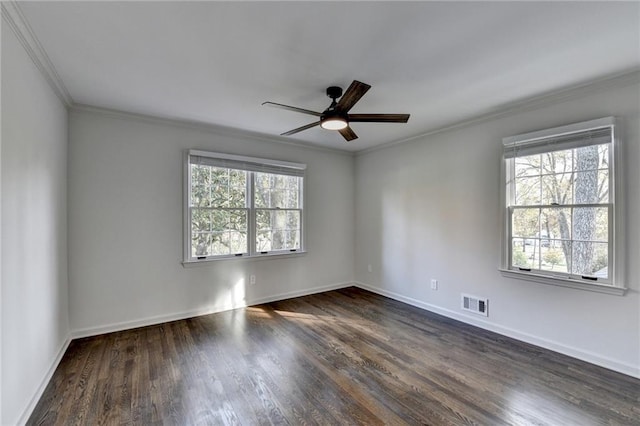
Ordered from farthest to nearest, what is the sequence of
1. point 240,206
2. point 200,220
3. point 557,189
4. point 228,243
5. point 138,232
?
1. point 240,206
2. point 228,243
3. point 200,220
4. point 138,232
5. point 557,189

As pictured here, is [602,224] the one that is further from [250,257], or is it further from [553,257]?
[250,257]

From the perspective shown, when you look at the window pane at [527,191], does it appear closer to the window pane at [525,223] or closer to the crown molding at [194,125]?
the window pane at [525,223]

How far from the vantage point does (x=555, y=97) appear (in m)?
2.82

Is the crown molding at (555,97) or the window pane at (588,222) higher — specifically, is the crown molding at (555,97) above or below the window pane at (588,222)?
above

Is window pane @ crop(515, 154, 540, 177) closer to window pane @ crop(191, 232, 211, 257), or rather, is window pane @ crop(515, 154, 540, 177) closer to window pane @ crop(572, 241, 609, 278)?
window pane @ crop(572, 241, 609, 278)

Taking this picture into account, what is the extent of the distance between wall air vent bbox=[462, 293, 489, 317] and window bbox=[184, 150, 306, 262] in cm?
248

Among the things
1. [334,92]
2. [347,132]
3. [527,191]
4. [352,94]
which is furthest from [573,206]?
[334,92]

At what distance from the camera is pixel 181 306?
12.0 feet

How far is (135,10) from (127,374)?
2689 millimetres

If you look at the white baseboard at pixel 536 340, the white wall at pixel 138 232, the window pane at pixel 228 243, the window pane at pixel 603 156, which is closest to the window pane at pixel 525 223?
the window pane at pixel 603 156

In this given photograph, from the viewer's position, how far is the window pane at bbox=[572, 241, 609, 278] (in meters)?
2.56

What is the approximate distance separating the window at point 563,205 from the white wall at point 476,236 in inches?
4.4

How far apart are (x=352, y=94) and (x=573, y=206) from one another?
2.41 m

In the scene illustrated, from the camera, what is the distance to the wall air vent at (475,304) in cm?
339
